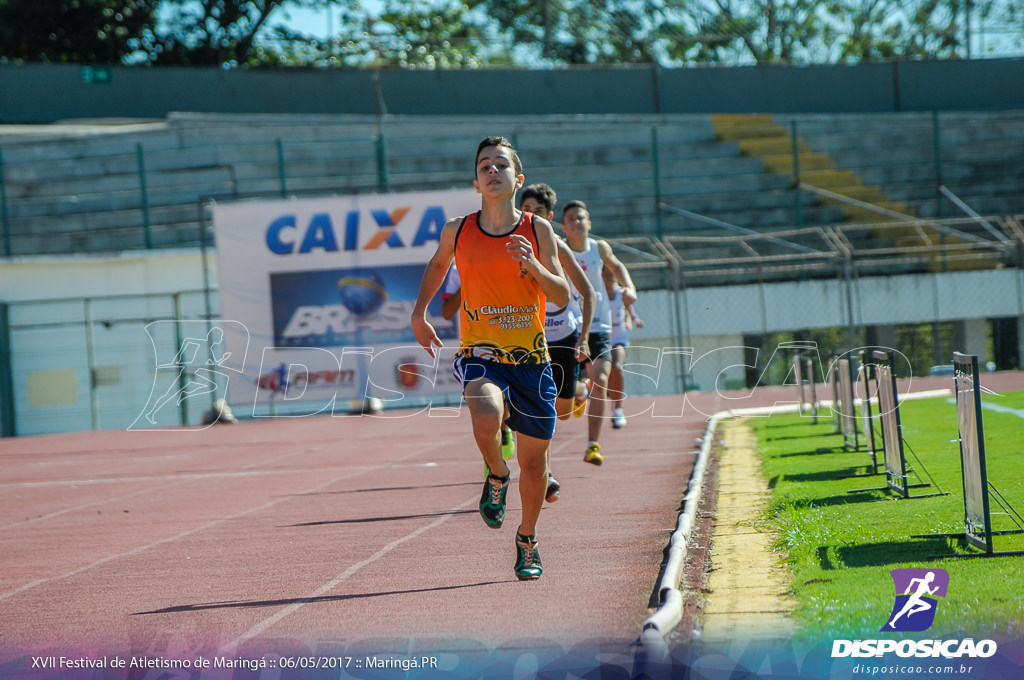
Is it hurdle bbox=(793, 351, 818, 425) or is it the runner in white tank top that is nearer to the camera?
the runner in white tank top

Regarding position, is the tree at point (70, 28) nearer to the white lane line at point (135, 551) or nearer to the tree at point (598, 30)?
the tree at point (598, 30)

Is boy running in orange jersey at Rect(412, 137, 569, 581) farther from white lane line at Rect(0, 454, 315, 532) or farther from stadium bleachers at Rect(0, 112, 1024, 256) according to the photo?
stadium bleachers at Rect(0, 112, 1024, 256)

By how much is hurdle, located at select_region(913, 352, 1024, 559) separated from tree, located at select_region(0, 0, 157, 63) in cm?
4368

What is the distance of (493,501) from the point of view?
6.03 metres

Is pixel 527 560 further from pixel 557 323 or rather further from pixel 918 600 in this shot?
pixel 557 323

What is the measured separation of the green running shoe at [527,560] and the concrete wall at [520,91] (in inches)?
1239

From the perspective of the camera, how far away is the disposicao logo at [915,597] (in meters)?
4.63

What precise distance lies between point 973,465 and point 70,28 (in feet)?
149

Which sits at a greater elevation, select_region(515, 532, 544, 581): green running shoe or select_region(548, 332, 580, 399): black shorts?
select_region(548, 332, 580, 399): black shorts

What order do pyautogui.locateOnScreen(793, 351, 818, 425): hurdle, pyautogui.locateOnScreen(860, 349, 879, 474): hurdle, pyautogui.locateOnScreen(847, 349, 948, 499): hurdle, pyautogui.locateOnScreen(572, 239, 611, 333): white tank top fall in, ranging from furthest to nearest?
pyautogui.locateOnScreen(793, 351, 818, 425): hurdle, pyautogui.locateOnScreen(572, 239, 611, 333): white tank top, pyautogui.locateOnScreen(860, 349, 879, 474): hurdle, pyautogui.locateOnScreen(847, 349, 948, 499): hurdle

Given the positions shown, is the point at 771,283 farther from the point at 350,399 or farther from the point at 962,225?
the point at 350,399

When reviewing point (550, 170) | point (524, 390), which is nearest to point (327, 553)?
point (524, 390)

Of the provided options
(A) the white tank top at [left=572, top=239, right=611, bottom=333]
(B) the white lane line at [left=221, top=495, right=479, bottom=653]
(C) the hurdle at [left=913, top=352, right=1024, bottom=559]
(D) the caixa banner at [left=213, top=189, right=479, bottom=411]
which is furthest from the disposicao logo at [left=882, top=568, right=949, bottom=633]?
(D) the caixa banner at [left=213, top=189, right=479, bottom=411]

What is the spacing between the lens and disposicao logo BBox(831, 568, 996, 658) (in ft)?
14.0
